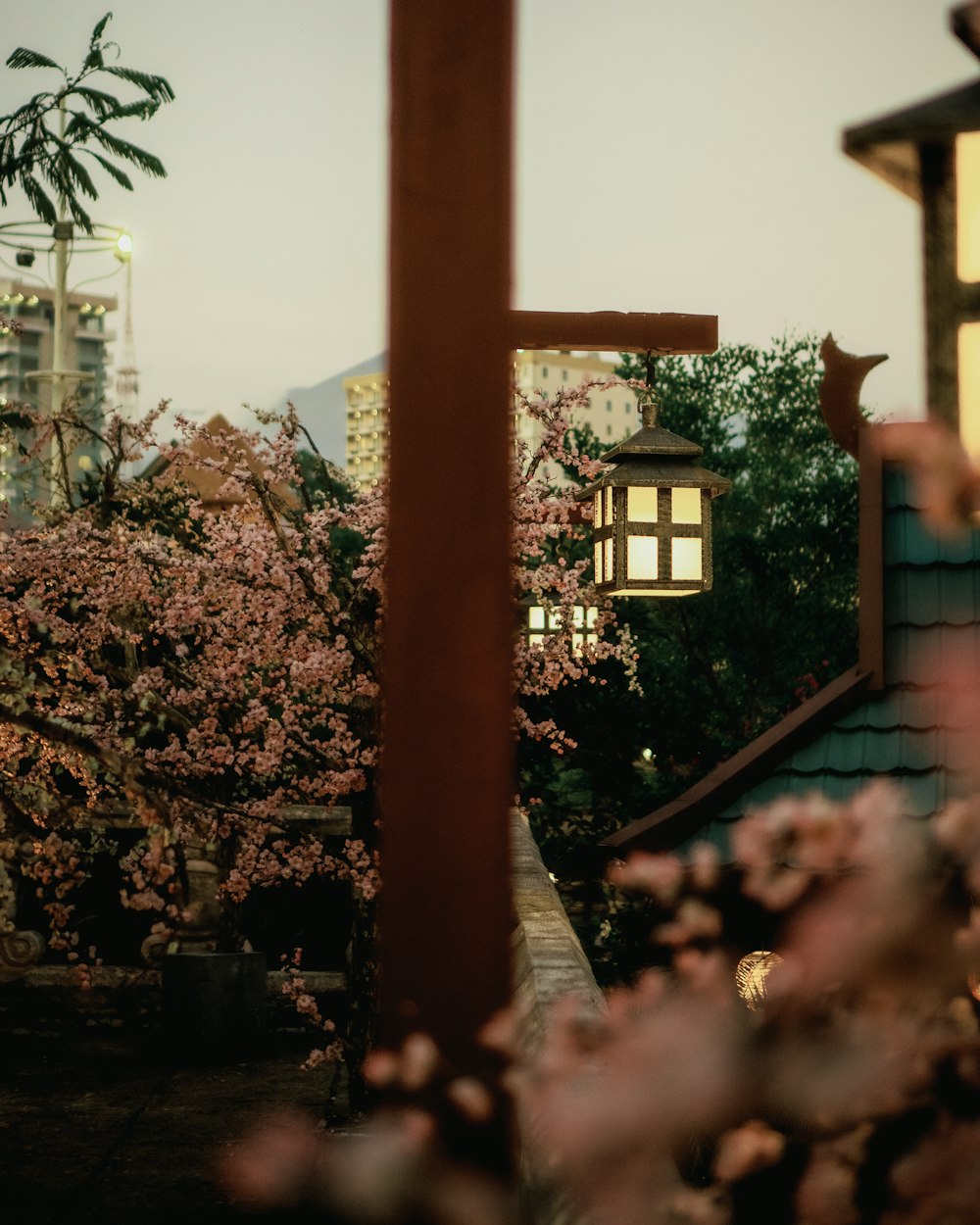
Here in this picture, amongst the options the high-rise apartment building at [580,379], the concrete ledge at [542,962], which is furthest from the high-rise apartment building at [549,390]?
the concrete ledge at [542,962]

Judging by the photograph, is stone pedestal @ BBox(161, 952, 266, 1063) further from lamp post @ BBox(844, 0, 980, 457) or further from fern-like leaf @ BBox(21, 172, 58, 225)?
fern-like leaf @ BBox(21, 172, 58, 225)

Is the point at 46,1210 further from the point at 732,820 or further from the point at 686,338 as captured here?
the point at 686,338

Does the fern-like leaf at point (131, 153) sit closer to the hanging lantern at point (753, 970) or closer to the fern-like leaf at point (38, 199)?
the fern-like leaf at point (38, 199)

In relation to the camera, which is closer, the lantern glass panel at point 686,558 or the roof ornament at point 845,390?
the lantern glass panel at point 686,558

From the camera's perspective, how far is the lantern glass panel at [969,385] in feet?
16.5

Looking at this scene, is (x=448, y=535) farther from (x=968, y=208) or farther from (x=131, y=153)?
(x=131, y=153)

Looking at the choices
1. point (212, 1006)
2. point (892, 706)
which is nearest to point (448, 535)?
point (892, 706)

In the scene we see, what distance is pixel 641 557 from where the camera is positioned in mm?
7020

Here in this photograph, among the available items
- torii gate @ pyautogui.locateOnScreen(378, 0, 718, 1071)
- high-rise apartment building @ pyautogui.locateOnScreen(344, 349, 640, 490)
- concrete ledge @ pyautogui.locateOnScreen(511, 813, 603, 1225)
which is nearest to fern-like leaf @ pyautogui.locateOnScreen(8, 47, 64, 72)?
concrete ledge @ pyautogui.locateOnScreen(511, 813, 603, 1225)

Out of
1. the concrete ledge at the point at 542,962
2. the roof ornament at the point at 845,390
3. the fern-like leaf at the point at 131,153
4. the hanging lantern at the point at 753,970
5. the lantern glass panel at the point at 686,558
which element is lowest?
the hanging lantern at the point at 753,970

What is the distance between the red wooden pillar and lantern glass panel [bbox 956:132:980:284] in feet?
11.6

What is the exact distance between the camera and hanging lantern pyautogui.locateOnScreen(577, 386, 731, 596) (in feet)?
22.8

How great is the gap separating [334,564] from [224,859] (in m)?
3.76

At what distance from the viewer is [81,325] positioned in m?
134
